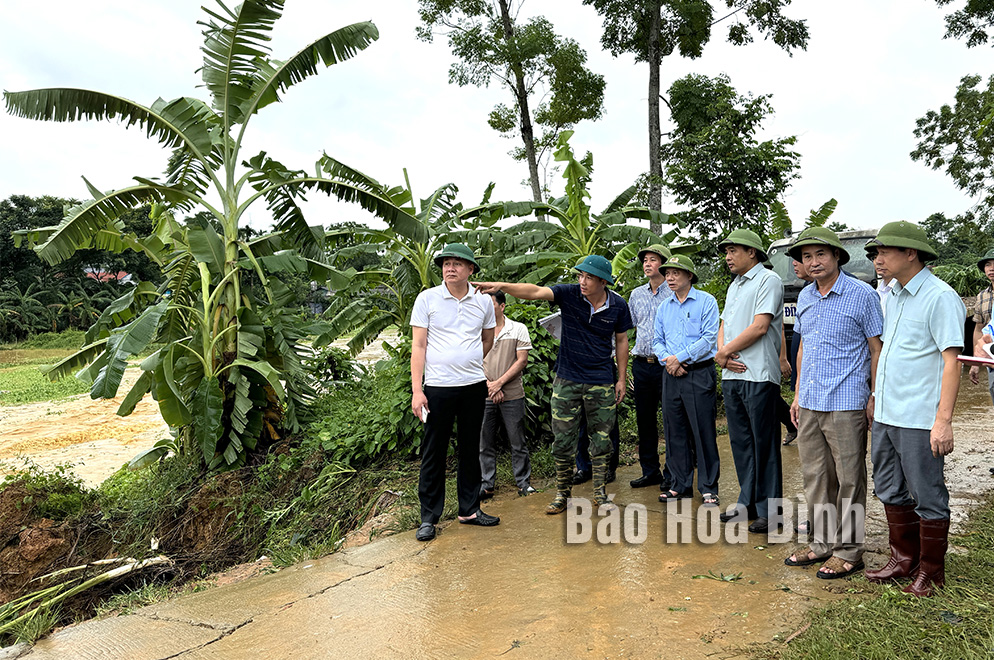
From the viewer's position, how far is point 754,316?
4.32m

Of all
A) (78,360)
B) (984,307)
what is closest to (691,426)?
(984,307)

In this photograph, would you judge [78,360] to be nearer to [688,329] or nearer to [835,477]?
[688,329]

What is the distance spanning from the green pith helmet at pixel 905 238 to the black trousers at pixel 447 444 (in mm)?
2609

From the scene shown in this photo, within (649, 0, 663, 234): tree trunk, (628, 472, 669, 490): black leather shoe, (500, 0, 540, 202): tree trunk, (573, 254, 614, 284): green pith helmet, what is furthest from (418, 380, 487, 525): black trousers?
(500, 0, 540, 202): tree trunk

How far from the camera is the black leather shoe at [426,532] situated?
4.69 meters

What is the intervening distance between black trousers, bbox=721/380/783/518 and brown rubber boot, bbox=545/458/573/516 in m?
1.17

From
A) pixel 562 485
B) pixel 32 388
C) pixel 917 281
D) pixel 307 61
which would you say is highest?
pixel 307 61

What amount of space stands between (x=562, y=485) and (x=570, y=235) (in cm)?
497

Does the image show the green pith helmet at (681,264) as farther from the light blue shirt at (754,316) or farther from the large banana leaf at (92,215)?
the large banana leaf at (92,215)

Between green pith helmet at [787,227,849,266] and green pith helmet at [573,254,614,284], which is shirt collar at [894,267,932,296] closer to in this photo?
green pith helmet at [787,227,849,266]

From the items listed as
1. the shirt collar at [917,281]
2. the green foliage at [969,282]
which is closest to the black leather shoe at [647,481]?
the shirt collar at [917,281]

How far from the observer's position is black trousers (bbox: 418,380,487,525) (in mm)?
4680

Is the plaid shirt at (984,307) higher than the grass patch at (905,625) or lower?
higher

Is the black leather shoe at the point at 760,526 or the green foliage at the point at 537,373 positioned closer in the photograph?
the black leather shoe at the point at 760,526
